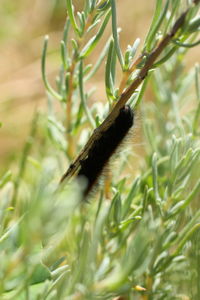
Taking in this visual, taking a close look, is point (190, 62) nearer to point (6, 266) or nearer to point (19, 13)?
point (19, 13)

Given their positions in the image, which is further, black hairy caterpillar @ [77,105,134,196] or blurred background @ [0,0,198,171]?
blurred background @ [0,0,198,171]

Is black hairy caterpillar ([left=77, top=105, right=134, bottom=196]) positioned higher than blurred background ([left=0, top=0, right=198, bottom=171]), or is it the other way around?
black hairy caterpillar ([left=77, top=105, right=134, bottom=196])

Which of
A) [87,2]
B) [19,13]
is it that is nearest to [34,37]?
[19,13]

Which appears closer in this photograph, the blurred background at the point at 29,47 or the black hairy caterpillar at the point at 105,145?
the black hairy caterpillar at the point at 105,145

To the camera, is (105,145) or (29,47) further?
(29,47)

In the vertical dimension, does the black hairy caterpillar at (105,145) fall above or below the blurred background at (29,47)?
above
